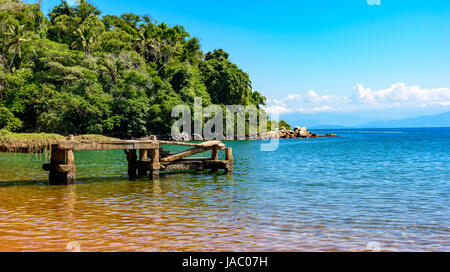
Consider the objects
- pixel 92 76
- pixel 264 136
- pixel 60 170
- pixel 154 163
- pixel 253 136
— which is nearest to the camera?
pixel 60 170

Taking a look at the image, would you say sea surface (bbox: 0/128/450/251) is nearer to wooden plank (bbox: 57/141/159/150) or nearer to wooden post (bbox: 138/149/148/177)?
wooden post (bbox: 138/149/148/177)

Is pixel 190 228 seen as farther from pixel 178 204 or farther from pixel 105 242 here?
pixel 178 204

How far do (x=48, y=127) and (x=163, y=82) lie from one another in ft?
76.2

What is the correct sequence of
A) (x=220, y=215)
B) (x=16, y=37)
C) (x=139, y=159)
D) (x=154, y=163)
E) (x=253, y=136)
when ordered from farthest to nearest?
(x=253, y=136)
(x=16, y=37)
(x=139, y=159)
(x=154, y=163)
(x=220, y=215)

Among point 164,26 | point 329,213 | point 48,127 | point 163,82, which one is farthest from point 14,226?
point 164,26

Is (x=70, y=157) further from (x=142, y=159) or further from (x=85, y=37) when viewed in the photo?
Result: (x=85, y=37)

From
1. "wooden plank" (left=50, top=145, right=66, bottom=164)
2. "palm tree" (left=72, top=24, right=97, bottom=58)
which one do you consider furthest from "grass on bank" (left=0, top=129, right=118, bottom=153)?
"palm tree" (left=72, top=24, right=97, bottom=58)

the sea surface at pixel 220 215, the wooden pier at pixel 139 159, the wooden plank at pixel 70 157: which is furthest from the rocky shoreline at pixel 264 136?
the wooden plank at pixel 70 157

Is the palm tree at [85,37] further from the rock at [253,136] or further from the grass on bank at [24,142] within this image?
the grass on bank at [24,142]

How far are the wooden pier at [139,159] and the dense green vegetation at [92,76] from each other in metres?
38.7

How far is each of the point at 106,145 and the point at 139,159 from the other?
3.29 meters

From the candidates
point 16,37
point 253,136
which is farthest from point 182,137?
point 16,37

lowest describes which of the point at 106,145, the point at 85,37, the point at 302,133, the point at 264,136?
the point at 106,145

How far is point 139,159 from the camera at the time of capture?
805 inches
